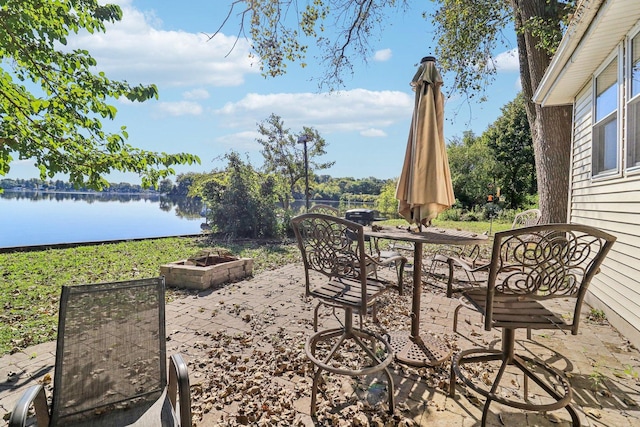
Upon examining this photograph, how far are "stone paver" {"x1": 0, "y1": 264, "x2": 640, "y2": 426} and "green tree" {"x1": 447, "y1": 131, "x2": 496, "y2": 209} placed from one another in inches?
701

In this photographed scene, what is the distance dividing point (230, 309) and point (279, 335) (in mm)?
958

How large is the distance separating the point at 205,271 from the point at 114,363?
3072 millimetres

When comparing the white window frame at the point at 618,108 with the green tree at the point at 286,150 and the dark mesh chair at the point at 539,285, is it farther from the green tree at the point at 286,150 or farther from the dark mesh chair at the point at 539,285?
the green tree at the point at 286,150

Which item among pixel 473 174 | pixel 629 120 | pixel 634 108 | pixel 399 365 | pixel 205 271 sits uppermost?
pixel 473 174

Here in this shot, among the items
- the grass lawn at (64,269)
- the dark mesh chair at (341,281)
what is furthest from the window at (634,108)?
the grass lawn at (64,269)

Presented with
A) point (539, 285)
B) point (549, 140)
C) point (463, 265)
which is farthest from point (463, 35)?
point (539, 285)

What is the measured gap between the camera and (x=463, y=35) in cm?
873

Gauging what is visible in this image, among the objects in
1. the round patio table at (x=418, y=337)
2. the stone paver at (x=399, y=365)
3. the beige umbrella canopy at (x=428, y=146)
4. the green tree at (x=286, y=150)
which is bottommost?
the stone paver at (x=399, y=365)

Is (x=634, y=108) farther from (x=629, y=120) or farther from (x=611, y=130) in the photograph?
(x=611, y=130)

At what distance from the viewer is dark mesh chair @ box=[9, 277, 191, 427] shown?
1.57 meters

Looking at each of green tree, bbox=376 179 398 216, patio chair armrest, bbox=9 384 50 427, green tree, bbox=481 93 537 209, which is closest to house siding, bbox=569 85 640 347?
patio chair armrest, bbox=9 384 50 427

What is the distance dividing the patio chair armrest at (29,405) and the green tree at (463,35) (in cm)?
502

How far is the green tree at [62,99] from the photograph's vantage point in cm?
311

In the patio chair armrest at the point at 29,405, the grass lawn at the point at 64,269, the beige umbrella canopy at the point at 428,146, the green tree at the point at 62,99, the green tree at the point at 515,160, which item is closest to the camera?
the patio chair armrest at the point at 29,405
